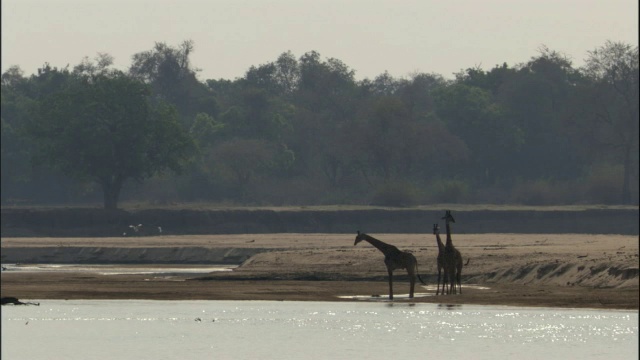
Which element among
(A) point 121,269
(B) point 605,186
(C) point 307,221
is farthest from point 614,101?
(A) point 121,269

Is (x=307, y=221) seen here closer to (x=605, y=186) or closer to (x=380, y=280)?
(x=605, y=186)

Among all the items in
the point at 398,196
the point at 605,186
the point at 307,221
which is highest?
the point at 605,186

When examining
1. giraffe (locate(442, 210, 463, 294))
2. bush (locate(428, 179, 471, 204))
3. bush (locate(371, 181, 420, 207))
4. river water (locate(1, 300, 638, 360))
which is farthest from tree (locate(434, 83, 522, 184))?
river water (locate(1, 300, 638, 360))

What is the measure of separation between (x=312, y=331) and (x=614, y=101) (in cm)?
8428

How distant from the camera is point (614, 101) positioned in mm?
118938

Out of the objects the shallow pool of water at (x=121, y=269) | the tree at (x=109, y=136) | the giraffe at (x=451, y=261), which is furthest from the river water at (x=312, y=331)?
the tree at (x=109, y=136)

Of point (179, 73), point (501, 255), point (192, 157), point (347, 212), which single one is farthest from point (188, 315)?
point (179, 73)

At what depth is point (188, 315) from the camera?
42250 mm

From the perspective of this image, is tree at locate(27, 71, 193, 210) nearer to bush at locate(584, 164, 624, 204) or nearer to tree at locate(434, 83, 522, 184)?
bush at locate(584, 164, 624, 204)

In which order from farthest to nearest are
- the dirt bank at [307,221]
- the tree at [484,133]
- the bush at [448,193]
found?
the tree at [484,133] < the bush at [448,193] < the dirt bank at [307,221]

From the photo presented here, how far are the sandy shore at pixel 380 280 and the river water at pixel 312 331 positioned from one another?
2.37 m

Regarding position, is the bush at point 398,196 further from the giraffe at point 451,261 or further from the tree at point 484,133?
the giraffe at point 451,261

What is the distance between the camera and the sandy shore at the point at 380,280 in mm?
45188

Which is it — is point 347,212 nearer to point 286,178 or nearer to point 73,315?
point 286,178
